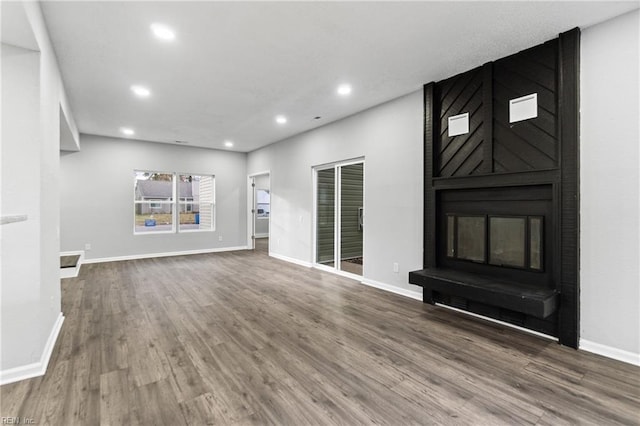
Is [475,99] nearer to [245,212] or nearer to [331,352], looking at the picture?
[331,352]

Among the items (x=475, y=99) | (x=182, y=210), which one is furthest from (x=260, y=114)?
(x=182, y=210)

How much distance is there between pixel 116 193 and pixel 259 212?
5.27 m

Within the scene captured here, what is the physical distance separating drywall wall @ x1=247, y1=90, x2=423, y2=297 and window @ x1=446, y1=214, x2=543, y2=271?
495mm


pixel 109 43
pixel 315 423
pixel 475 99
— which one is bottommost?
pixel 315 423

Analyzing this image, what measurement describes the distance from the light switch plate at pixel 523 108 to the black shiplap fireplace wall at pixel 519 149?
43mm

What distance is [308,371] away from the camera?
2.23 meters

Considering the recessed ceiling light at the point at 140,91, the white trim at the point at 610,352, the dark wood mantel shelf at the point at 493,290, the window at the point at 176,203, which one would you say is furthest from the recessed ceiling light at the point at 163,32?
the window at the point at 176,203

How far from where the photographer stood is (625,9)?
2.37 metres

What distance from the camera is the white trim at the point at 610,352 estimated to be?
235cm

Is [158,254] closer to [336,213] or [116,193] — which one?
[116,193]

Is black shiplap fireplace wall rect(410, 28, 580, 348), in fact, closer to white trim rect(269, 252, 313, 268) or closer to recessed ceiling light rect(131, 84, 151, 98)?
white trim rect(269, 252, 313, 268)

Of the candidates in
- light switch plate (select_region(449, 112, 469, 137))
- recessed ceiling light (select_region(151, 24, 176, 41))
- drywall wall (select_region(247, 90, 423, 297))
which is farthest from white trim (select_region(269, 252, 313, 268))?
recessed ceiling light (select_region(151, 24, 176, 41))

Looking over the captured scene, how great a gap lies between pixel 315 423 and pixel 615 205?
2.87 metres

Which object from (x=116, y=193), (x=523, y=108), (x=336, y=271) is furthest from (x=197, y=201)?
(x=523, y=108)
